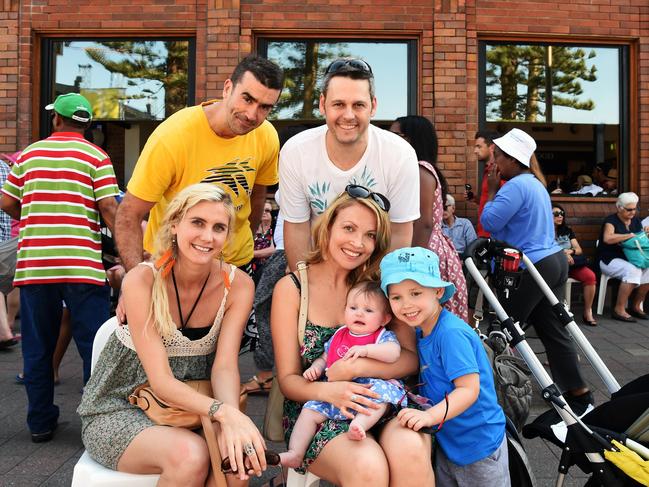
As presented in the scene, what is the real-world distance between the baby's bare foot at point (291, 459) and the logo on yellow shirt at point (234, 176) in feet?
5.05

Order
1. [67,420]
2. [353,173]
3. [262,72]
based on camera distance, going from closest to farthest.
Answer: [353,173] < [262,72] < [67,420]

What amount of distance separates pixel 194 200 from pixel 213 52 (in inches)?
244

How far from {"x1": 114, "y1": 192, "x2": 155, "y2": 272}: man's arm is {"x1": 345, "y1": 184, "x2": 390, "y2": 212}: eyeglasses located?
3.93ft

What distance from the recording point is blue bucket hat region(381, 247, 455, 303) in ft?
8.87

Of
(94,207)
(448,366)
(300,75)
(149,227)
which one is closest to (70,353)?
(94,207)

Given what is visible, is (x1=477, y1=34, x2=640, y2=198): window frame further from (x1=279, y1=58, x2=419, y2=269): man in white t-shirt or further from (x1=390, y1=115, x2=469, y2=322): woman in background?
(x1=279, y1=58, x2=419, y2=269): man in white t-shirt

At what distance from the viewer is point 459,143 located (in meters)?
8.77

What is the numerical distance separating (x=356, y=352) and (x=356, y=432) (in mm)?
323

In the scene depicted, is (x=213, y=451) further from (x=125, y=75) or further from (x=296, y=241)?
(x=125, y=75)

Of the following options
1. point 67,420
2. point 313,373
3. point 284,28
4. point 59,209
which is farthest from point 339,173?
point 284,28

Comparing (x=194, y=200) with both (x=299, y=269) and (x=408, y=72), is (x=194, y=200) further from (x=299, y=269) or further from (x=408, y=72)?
(x=408, y=72)

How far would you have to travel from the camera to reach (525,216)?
5090 mm

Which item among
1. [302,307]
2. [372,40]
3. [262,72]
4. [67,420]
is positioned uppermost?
[372,40]

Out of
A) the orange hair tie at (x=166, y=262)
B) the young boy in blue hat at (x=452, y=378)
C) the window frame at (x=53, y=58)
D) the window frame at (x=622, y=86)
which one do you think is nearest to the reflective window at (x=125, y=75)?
the window frame at (x=53, y=58)
